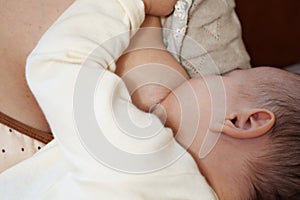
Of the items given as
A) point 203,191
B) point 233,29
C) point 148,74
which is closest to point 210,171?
point 203,191

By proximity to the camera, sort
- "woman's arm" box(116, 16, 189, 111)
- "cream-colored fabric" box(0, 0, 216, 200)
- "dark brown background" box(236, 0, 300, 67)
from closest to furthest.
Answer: "cream-colored fabric" box(0, 0, 216, 200) → "woman's arm" box(116, 16, 189, 111) → "dark brown background" box(236, 0, 300, 67)

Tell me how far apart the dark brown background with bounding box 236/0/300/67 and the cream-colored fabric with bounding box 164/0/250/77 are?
761 millimetres

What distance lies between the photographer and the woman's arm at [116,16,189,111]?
71cm

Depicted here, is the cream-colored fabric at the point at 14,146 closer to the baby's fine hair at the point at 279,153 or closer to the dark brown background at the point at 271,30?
the baby's fine hair at the point at 279,153

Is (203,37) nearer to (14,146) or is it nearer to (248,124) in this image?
(248,124)

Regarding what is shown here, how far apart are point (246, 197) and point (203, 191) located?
0.08 meters

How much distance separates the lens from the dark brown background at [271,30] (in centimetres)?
161

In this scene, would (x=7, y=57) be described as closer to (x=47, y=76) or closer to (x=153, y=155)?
(x=47, y=76)

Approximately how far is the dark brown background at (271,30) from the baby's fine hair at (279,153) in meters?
0.93

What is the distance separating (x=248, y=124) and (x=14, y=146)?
1.12ft

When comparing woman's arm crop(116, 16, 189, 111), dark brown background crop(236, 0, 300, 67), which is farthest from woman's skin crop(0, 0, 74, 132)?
dark brown background crop(236, 0, 300, 67)

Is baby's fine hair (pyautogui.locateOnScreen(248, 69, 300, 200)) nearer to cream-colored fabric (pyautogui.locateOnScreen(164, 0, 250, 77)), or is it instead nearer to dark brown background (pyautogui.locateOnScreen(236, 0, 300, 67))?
cream-colored fabric (pyautogui.locateOnScreen(164, 0, 250, 77))

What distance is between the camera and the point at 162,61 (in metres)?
0.74

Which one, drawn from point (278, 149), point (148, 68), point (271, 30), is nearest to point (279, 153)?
point (278, 149)
